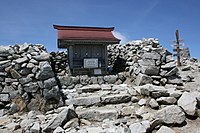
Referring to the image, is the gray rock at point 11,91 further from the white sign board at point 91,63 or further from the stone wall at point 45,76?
the white sign board at point 91,63

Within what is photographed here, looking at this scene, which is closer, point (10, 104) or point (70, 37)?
point (10, 104)

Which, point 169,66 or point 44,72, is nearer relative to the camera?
point 44,72

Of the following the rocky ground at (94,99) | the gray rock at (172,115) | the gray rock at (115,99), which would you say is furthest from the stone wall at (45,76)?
the gray rock at (172,115)

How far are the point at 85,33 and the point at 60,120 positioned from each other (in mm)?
7492

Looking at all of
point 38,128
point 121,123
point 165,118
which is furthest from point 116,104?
point 38,128

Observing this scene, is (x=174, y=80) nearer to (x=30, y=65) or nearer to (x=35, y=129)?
(x=35, y=129)

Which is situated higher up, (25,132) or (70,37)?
(70,37)

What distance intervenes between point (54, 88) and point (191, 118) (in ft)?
18.5

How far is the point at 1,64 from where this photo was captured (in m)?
6.95

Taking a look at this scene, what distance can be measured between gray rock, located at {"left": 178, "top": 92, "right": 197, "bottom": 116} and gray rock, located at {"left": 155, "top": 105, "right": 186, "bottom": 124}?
0.26 m

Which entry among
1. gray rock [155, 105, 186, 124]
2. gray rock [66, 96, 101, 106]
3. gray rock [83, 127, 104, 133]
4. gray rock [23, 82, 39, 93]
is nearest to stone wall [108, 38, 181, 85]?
gray rock [66, 96, 101, 106]

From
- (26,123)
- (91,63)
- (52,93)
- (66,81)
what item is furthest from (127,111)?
(91,63)

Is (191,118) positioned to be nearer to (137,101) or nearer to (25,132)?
(137,101)

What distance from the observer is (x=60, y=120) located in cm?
491
